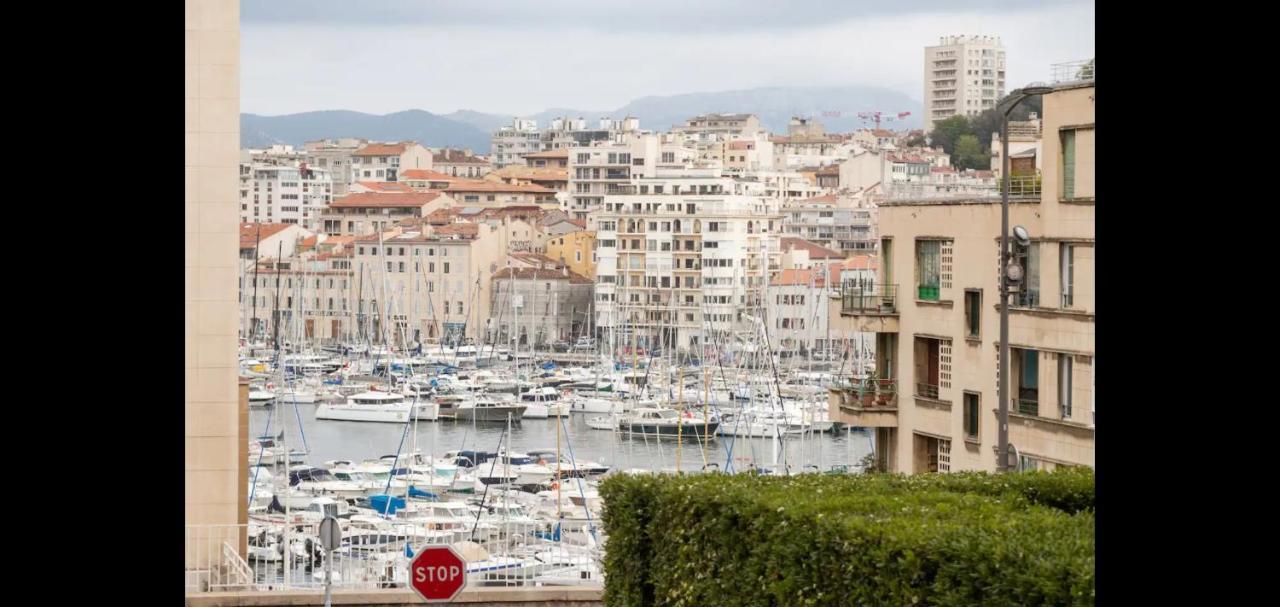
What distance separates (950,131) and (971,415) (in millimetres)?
79811

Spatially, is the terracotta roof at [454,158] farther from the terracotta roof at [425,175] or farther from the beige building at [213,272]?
the beige building at [213,272]

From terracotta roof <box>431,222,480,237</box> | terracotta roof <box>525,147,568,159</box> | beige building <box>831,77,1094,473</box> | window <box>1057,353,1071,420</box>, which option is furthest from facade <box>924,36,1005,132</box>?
window <box>1057,353,1071,420</box>

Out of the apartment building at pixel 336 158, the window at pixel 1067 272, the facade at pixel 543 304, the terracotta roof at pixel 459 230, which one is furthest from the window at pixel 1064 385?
the apartment building at pixel 336 158

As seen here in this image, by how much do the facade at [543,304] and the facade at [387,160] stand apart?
32.8 m

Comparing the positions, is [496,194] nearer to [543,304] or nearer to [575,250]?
[575,250]

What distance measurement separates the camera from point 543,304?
7719cm

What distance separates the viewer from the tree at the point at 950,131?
90.3 meters

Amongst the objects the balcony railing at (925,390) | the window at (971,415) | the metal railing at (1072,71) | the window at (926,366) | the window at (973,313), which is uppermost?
the metal railing at (1072,71)

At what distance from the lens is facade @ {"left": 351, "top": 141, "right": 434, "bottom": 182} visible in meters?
111

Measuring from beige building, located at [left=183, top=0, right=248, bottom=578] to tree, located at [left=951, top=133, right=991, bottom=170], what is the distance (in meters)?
64.2

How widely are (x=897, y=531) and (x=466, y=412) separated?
→ 52.6 meters
